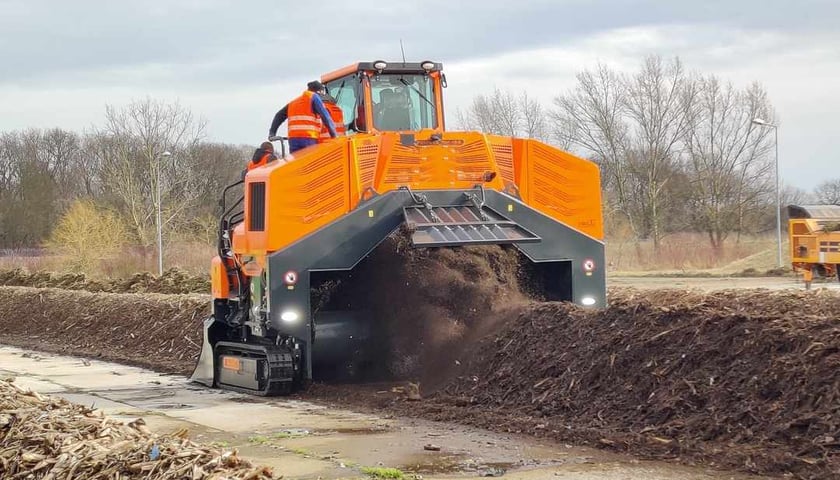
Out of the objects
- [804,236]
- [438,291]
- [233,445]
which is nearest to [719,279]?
[804,236]

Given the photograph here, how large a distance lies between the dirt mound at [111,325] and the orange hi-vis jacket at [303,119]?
15.3 ft

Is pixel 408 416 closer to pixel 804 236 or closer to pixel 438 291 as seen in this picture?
pixel 438 291

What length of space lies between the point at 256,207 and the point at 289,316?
1.18 metres

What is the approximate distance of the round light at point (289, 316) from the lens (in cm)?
994

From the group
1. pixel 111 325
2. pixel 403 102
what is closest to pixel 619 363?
pixel 403 102

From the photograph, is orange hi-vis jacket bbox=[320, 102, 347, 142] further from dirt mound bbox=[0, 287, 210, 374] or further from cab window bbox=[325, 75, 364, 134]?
dirt mound bbox=[0, 287, 210, 374]

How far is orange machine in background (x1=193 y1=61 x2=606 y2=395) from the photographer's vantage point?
391 inches

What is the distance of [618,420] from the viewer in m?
7.54

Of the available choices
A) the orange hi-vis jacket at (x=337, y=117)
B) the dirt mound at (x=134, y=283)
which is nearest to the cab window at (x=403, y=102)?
the orange hi-vis jacket at (x=337, y=117)

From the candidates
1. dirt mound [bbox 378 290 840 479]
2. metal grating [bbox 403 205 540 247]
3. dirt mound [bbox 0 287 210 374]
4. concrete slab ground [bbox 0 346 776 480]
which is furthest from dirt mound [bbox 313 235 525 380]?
dirt mound [bbox 0 287 210 374]

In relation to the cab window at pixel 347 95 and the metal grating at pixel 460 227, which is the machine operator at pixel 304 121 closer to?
the cab window at pixel 347 95

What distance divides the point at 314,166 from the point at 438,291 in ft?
5.73

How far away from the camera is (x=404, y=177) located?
33.9 ft

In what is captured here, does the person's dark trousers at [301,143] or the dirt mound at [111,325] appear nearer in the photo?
the person's dark trousers at [301,143]
